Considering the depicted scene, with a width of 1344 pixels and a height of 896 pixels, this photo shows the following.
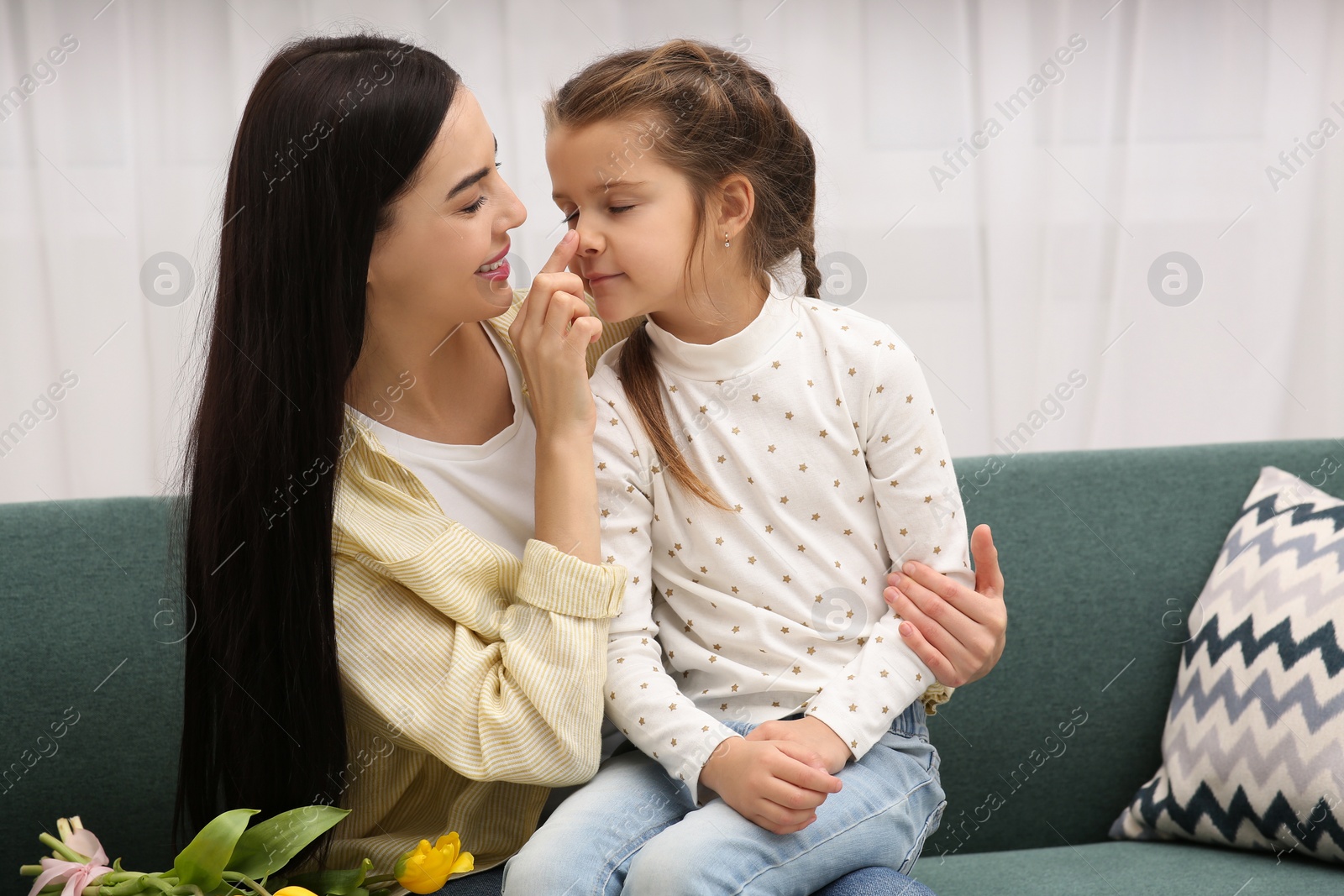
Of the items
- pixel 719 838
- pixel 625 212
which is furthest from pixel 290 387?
pixel 719 838

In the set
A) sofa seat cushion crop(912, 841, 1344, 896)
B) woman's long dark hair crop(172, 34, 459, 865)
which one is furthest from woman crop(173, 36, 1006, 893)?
sofa seat cushion crop(912, 841, 1344, 896)

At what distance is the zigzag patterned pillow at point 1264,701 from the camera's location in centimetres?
142

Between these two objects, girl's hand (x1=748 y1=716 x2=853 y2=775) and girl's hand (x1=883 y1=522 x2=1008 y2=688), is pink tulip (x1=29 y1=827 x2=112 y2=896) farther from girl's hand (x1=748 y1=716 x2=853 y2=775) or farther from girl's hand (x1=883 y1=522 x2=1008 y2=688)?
girl's hand (x1=883 y1=522 x2=1008 y2=688)

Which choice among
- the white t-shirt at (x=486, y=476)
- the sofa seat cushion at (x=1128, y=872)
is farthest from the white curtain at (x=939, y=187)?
the sofa seat cushion at (x=1128, y=872)

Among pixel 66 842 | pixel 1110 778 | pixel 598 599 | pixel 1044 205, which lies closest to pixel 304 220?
pixel 598 599

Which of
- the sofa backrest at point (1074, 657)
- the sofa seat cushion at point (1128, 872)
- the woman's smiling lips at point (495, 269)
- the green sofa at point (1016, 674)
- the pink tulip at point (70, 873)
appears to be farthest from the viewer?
the sofa backrest at point (1074, 657)

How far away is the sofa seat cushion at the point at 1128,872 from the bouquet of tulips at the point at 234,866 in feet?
2.29

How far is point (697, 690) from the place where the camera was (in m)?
1.26

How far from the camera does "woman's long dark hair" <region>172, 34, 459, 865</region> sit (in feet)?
3.83

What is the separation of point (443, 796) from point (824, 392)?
67 cm

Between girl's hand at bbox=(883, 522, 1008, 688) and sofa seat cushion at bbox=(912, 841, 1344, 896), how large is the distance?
1.23ft

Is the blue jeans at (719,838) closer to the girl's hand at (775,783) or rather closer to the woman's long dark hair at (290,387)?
the girl's hand at (775,783)

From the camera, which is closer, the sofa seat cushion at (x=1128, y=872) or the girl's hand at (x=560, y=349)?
the girl's hand at (x=560, y=349)

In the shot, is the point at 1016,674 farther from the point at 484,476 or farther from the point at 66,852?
the point at 66,852
